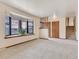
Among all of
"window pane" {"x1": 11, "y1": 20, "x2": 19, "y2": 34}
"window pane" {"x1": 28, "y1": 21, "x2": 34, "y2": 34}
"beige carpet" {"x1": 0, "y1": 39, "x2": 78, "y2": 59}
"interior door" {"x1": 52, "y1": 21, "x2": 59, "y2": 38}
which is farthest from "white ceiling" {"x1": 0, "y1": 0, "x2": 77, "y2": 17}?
"interior door" {"x1": 52, "y1": 21, "x2": 59, "y2": 38}

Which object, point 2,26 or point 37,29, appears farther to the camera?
point 37,29

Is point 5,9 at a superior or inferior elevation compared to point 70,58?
superior

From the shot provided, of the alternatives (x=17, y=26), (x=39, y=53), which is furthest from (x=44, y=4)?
(x=17, y=26)

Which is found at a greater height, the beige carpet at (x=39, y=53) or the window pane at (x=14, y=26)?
the window pane at (x=14, y=26)

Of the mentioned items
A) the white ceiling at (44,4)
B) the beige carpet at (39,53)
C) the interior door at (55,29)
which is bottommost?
the beige carpet at (39,53)

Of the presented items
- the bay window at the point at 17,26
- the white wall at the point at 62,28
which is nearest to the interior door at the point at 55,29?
the white wall at the point at 62,28

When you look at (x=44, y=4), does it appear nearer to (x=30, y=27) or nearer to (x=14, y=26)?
(x=14, y=26)

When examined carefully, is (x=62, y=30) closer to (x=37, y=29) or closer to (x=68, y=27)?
(x=68, y=27)

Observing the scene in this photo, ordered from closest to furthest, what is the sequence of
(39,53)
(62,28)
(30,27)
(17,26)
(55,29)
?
(39,53) < (17,26) < (30,27) < (62,28) < (55,29)

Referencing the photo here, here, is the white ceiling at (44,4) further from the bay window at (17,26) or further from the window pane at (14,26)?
the window pane at (14,26)

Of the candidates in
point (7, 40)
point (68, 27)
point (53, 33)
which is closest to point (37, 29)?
point (53, 33)

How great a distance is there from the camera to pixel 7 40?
181 inches

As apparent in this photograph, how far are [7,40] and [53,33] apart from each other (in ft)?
21.0

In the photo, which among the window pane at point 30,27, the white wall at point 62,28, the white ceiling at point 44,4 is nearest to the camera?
the white ceiling at point 44,4
